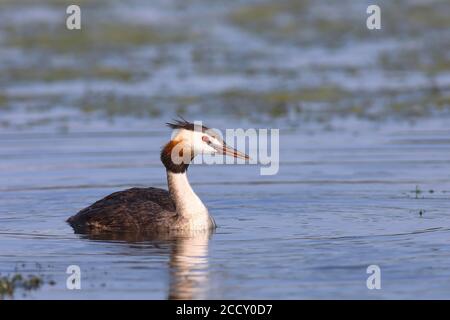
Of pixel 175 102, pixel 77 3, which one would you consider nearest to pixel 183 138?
pixel 175 102

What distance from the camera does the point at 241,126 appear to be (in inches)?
909

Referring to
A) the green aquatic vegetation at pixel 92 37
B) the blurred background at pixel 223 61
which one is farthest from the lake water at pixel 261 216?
the green aquatic vegetation at pixel 92 37

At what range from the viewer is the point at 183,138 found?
14.9 m

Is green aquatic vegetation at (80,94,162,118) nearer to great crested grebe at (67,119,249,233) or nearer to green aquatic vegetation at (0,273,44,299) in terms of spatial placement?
great crested grebe at (67,119,249,233)

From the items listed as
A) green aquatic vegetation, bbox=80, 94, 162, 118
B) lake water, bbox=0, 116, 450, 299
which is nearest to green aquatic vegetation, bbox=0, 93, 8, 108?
green aquatic vegetation, bbox=80, 94, 162, 118

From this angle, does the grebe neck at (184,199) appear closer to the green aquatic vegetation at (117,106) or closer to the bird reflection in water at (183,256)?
the bird reflection in water at (183,256)

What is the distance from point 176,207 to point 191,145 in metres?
0.82

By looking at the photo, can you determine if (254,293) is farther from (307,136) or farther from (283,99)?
(283,99)

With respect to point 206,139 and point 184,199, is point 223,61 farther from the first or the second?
point 184,199

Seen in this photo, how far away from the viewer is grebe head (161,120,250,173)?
1491 centimetres

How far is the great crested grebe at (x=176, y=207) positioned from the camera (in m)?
14.9

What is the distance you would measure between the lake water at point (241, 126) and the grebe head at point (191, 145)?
0.97 meters

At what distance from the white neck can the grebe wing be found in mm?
171

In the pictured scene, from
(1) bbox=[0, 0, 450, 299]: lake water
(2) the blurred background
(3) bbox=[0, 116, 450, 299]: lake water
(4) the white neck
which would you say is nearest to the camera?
(3) bbox=[0, 116, 450, 299]: lake water
